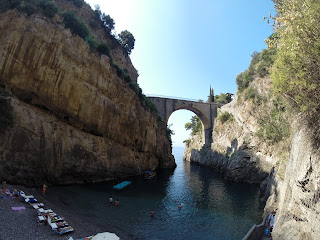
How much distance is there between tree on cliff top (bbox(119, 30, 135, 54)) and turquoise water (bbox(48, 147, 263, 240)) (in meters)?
30.1

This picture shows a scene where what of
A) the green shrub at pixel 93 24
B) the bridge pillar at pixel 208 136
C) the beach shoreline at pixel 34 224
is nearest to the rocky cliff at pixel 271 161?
the bridge pillar at pixel 208 136

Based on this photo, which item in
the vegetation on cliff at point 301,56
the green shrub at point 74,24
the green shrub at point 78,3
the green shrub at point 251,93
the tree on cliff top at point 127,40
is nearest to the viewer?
the vegetation on cliff at point 301,56

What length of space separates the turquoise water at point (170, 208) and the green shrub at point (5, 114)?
23.4 feet

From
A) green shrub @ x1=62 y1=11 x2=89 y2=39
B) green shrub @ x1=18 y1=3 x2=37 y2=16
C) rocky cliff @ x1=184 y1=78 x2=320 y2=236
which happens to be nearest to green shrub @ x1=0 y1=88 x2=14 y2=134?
green shrub @ x1=18 y1=3 x2=37 y2=16

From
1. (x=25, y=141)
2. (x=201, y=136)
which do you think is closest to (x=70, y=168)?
(x=25, y=141)

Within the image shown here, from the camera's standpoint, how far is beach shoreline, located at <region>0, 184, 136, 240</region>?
1076cm

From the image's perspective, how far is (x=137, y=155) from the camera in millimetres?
32719

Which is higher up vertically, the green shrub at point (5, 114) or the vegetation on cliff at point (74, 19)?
the vegetation on cliff at point (74, 19)

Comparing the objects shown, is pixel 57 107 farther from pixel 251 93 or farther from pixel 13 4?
pixel 251 93

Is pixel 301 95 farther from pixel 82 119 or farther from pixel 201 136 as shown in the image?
pixel 201 136

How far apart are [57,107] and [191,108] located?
34.6 metres

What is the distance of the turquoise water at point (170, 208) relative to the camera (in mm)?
14109

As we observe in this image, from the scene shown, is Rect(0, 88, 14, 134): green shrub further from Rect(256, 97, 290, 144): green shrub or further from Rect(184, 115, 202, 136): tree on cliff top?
Rect(184, 115, 202, 136): tree on cliff top

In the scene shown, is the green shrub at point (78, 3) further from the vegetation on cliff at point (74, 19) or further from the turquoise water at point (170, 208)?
the turquoise water at point (170, 208)
